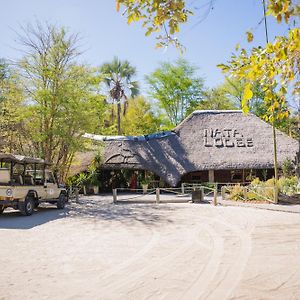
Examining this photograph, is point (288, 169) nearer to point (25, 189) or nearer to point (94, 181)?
point (94, 181)

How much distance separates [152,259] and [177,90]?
36.5m

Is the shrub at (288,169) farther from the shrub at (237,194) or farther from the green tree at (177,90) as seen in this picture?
the green tree at (177,90)

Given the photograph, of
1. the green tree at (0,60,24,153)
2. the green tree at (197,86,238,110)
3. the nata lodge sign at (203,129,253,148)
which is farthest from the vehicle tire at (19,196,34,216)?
the green tree at (197,86,238,110)

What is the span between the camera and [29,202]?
13.8 m

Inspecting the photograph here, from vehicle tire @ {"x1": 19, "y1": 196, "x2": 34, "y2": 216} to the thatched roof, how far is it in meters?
10.1

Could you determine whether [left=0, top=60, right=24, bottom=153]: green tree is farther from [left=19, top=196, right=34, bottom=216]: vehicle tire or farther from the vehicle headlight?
the vehicle headlight

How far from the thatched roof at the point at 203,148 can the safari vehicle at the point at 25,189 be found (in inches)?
305

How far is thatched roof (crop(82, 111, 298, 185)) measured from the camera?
2434cm

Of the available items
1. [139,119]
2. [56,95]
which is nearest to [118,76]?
[139,119]

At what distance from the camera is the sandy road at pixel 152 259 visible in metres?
4.98

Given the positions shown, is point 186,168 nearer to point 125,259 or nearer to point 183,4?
point 125,259

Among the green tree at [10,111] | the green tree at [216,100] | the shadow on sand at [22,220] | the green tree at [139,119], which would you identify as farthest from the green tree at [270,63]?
the green tree at [216,100]

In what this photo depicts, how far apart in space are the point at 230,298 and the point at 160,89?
127 feet

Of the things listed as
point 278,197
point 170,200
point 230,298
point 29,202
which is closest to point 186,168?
point 170,200
